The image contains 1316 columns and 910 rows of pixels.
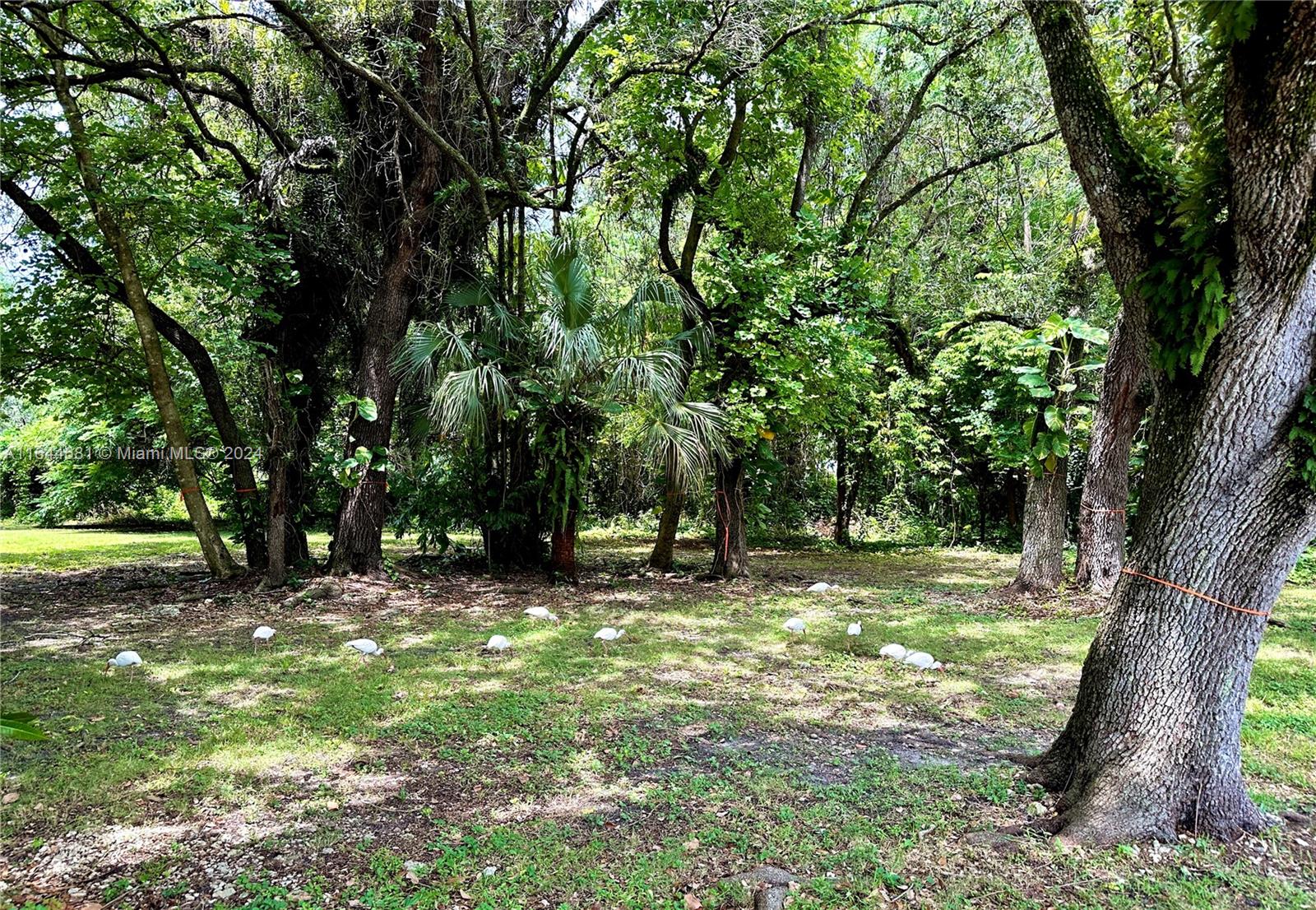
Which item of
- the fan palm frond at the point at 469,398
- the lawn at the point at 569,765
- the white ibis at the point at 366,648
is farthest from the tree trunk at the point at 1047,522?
the white ibis at the point at 366,648

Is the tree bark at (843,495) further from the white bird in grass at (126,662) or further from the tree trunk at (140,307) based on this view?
the white bird in grass at (126,662)

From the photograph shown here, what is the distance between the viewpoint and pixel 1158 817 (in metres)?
2.41

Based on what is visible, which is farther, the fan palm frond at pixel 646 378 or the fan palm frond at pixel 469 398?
the fan palm frond at pixel 646 378

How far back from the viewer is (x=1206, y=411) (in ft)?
7.76

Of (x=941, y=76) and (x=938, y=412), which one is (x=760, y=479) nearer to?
(x=938, y=412)

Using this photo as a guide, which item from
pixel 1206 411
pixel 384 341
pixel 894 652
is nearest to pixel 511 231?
pixel 384 341

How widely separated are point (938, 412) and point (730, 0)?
7.07 meters

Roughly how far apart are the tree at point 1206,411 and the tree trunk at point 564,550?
518 centimetres

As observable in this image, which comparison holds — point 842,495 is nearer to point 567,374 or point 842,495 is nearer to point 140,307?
point 567,374

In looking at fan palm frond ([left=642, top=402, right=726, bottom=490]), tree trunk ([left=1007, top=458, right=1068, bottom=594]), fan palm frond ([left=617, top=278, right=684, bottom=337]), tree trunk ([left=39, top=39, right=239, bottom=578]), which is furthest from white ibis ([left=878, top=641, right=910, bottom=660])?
tree trunk ([left=39, top=39, right=239, bottom=578])

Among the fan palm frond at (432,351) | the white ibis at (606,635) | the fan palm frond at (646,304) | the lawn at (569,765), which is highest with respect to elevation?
the fan palm frond at (646,304)

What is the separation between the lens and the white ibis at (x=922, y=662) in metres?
4.43

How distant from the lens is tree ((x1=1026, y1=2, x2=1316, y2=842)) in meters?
2.18

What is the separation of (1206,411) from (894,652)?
2.73 meters
